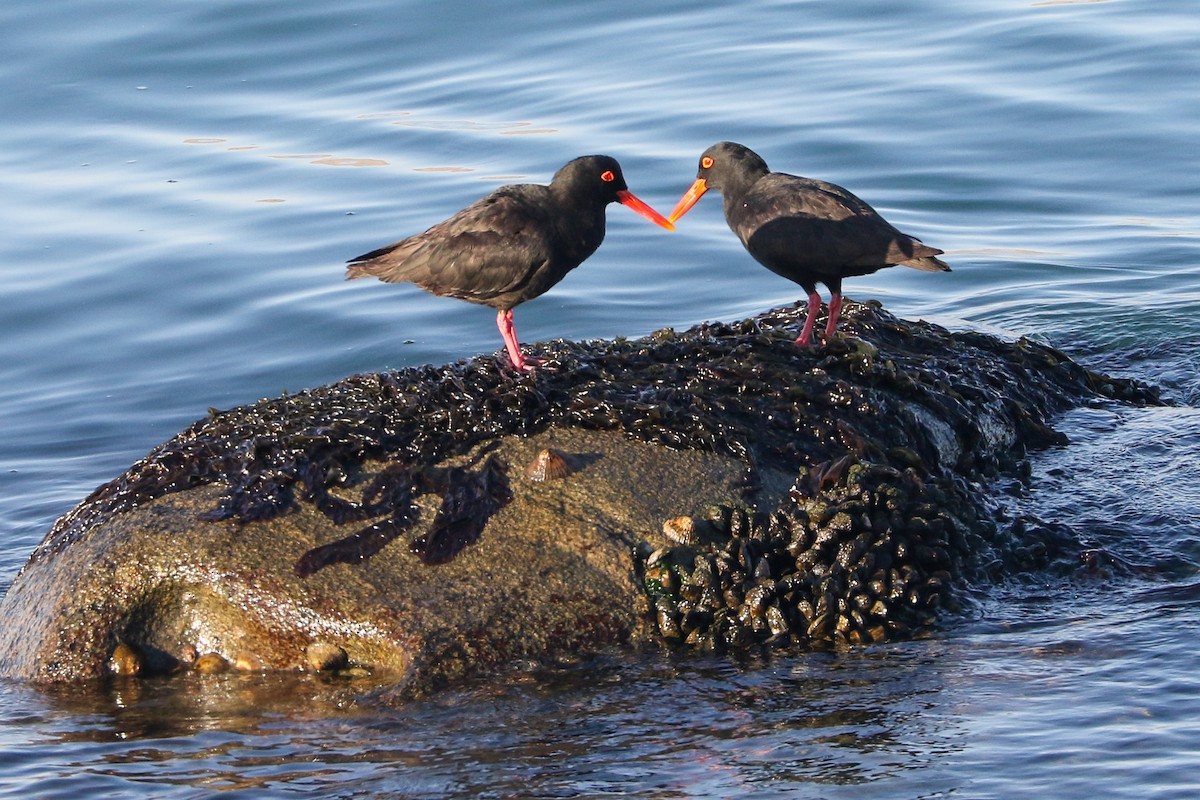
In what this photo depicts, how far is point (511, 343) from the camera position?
6.30 m

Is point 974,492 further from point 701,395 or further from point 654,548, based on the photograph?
point 654,548

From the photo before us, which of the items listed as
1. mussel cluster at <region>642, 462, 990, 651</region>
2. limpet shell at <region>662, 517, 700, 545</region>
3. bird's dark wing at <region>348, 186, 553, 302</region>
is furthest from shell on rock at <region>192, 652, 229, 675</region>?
bird's dark wing at <region>348, 186, 553, 302</region>

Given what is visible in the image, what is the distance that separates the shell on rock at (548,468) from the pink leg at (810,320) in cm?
157

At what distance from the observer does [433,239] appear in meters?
6.90

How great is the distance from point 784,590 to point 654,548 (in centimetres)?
50

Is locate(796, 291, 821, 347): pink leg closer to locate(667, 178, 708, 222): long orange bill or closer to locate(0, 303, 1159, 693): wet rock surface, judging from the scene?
locate(0, 303, 1159, 693): wet rock surface

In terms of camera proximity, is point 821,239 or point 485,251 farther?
point 821,239

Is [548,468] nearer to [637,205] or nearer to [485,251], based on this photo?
[485,251]

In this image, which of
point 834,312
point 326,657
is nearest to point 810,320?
point 834,312

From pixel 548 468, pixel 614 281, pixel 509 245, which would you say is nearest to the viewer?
pixel 548 468

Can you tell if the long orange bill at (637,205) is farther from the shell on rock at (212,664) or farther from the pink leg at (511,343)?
the shell on rock at (212,664)

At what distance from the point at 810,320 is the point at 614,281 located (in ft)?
14.1

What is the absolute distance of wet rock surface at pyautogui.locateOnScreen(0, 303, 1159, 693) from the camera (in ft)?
16.8

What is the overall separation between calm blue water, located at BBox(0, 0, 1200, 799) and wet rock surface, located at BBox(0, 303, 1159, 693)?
7.1 inches
